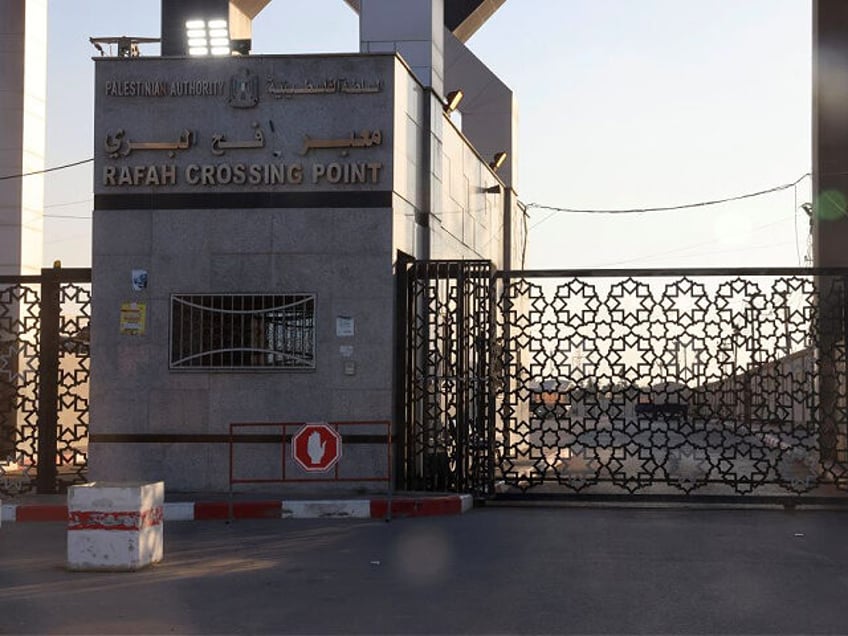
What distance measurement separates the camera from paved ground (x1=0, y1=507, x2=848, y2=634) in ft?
29.6

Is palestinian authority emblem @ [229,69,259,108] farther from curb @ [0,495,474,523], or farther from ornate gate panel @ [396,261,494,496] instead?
curb @ [0,495,474,523]

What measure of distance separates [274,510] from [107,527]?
476cm

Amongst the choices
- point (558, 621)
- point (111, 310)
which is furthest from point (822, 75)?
point (558, 621)

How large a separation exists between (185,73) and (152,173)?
1409 millimetres

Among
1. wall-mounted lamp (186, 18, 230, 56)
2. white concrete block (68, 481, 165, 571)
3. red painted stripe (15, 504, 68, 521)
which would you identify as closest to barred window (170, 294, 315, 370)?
red painted stripe (15, 504, 68, 521)

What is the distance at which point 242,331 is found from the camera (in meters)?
17.8

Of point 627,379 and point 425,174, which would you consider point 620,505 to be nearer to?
point 627,379

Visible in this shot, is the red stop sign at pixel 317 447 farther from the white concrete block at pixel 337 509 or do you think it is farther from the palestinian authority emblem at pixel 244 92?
the palestinian authority emblem at pixel 244 92

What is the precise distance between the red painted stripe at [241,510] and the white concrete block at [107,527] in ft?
14.7

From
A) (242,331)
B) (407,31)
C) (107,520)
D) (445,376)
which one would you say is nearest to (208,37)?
(407,31)

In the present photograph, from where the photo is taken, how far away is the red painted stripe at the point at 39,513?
16406mm

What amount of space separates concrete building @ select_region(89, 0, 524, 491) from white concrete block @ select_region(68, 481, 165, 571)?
581cm

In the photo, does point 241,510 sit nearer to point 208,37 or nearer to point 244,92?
point 244,92

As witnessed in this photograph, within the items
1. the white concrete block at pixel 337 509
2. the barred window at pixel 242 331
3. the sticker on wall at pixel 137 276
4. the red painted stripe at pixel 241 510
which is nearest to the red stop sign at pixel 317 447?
the white concrete block at pixel 337 509
